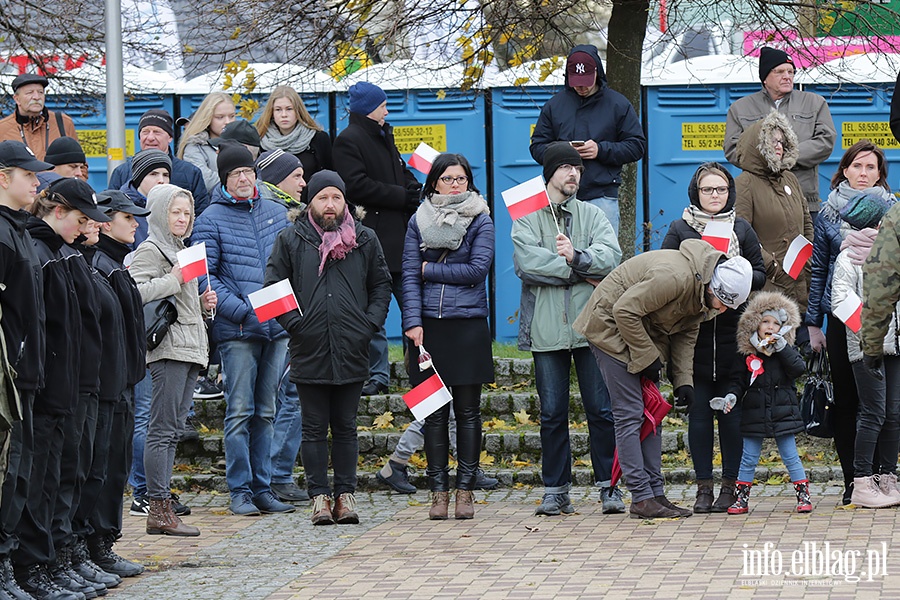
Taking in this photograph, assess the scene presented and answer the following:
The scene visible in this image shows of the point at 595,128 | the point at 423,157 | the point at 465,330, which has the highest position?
the point at 595,128

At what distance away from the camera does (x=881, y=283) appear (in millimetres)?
7066

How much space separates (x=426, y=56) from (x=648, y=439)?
514 centimetres

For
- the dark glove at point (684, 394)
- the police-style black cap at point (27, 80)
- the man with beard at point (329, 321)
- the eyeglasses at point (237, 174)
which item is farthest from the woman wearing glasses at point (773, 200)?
the police-style black cap at point (27, 80)

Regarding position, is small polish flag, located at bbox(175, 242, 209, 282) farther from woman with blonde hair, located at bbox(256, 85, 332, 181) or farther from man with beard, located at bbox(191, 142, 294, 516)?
woman with blonde hair, located at bbox(256, 85, 332, 181)

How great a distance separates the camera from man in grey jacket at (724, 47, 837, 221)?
444 inches

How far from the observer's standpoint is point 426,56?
42.5 ft

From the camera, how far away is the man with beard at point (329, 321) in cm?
891

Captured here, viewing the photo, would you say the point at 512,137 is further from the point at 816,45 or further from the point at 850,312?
the point at 850,312

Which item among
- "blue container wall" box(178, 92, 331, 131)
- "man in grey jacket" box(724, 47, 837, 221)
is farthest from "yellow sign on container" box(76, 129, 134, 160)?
"man in grey jacket" box(724, 47, 837, 221)

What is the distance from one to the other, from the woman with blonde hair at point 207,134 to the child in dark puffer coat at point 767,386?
414 cm

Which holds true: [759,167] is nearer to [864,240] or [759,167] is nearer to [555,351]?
[864,240]

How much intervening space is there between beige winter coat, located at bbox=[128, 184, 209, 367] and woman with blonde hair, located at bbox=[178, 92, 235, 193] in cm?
183

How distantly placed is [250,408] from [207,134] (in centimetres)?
249
